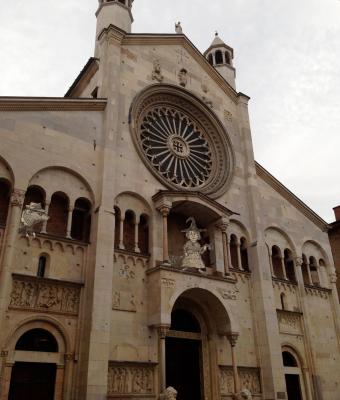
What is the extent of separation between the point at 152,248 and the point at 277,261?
773 cm

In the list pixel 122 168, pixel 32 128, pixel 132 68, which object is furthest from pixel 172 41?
pixel 32 128

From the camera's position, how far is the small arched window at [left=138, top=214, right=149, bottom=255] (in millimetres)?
15477

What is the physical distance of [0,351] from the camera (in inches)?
435

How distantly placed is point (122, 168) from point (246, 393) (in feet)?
29.7

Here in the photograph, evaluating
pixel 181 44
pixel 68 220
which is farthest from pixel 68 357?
pixel 181 44

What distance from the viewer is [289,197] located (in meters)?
21.5

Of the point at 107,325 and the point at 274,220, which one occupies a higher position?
the point at 274,220

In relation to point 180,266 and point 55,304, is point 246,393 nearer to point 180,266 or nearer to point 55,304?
point 180,266

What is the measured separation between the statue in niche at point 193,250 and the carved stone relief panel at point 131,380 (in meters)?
3.76

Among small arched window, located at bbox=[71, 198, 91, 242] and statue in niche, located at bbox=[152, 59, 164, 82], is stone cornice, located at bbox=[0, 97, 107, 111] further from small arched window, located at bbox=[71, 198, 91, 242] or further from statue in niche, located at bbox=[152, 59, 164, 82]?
statue in niche, located at bbox=[152, 59, 164, 82]

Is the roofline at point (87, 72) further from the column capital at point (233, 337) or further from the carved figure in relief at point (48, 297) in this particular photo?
the column capital at point (233, 337)

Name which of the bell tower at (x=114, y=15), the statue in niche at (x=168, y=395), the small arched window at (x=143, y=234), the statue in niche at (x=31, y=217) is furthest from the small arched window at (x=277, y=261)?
the bell tower at (x=114, y=15)

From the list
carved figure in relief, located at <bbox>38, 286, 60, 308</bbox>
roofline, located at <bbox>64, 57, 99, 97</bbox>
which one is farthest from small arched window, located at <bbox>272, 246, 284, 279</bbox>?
roofline, located at <bbox>64, 57, 99, 97</bbox>

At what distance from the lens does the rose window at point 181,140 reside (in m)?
17.5
